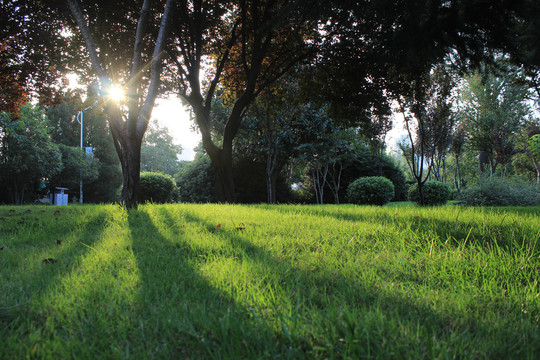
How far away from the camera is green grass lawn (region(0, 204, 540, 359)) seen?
1.36 m

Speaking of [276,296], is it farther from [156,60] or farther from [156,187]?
[156,187]

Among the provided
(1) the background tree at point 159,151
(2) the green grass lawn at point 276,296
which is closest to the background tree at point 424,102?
(2) the green grass lawn at point 276,296

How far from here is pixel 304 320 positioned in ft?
5.08

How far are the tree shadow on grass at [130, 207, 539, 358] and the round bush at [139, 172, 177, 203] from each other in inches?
493

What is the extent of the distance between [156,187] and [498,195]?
50.8ft

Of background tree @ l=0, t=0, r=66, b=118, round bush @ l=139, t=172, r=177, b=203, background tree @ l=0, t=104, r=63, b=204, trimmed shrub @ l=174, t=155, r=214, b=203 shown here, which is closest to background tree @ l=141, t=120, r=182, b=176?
background tree @ l=0, t=104, r=63, b=204

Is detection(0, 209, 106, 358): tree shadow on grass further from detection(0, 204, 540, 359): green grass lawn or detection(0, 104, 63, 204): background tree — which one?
detection(0, 104, 63, 204): background tree

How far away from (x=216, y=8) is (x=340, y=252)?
9.07 metres

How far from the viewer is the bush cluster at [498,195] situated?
40.0 feet

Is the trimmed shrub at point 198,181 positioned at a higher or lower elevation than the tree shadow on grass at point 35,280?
higher

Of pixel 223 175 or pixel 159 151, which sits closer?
pixel 223 175

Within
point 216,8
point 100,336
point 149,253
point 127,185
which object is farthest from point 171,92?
point 100,336

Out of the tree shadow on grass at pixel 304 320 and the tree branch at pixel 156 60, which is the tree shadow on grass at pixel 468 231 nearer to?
the tree shadow on grass at pixel 304 320

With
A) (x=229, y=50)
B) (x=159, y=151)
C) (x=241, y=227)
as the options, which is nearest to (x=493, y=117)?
(x=229, y=50)
